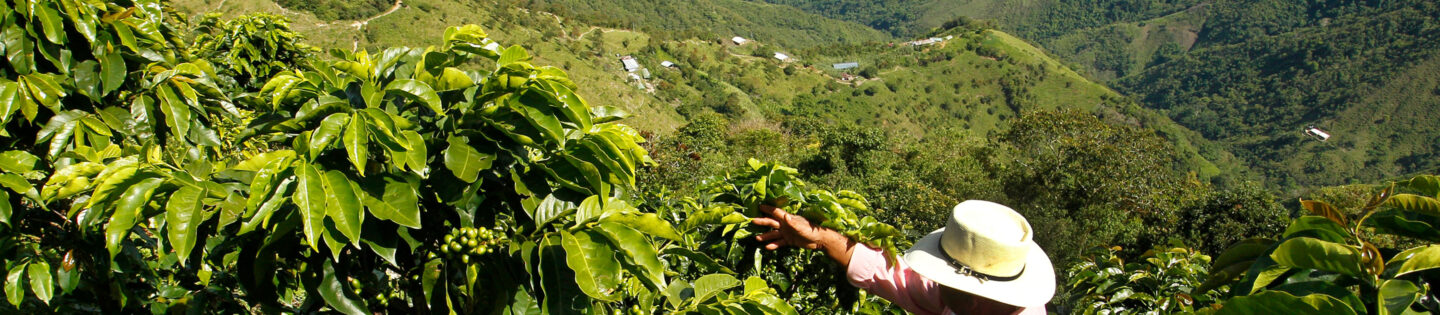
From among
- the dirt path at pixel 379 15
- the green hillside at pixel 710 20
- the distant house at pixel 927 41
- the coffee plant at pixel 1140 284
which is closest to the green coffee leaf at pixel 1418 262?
the coffee plant at pixel 1140 284

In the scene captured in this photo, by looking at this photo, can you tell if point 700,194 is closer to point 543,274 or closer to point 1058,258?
point 543,274

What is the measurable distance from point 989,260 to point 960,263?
0.10 metres

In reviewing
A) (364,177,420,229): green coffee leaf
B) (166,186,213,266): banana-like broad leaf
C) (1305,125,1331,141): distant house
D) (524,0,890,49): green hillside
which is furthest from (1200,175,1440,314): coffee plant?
(1305,125,1331,141): distant house

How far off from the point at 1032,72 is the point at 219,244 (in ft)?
380

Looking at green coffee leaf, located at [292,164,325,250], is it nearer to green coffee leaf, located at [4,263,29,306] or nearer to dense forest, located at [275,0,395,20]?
green coffee leaf, located at [4,263,29,306]

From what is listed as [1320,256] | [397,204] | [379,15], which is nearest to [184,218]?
[397,204]

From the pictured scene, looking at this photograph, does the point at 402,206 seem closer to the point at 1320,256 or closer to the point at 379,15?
the point at 1320,256

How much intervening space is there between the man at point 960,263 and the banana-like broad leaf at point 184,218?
1764mm

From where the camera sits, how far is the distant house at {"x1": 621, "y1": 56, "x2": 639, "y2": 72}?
7119 cm

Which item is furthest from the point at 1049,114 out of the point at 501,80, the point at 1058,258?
the point at 501,80

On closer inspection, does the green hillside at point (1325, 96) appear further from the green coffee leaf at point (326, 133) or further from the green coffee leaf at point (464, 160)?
the green coffee leaf at point (326, 133)

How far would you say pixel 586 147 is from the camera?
1909 millimetres

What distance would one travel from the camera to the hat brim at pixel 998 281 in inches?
83.7

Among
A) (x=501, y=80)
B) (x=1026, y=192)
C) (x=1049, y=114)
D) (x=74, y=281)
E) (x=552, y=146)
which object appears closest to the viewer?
(x=501, y=80)
